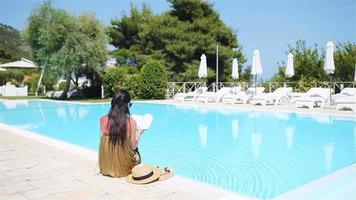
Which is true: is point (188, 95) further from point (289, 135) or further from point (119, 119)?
point (119, 119)

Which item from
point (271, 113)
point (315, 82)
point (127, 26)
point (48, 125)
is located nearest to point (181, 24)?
point (127, 26)

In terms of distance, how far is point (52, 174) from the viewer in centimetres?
459

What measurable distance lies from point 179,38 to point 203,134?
17.3m

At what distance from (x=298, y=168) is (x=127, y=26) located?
24.9 m

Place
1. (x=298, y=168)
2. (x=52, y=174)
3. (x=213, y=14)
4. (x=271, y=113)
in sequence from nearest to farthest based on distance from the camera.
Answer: (x=52, y=174) → (x=298, y=168) → (x=271, y=113) → (x=213, y=14)

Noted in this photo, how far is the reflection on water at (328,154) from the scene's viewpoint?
19.8 ft

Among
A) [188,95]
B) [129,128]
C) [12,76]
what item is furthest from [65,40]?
[129,128]

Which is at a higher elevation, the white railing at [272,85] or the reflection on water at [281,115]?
the white railing at [272,85]

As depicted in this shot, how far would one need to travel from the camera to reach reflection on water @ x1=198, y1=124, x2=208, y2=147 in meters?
8.33

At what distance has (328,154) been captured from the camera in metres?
6.95

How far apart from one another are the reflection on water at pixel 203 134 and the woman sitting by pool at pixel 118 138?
370 cm

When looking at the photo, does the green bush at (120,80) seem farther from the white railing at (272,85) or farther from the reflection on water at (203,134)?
the reflection on water at (203,134)

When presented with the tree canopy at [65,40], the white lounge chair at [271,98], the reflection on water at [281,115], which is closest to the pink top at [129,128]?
the reflection on water at [281,115]

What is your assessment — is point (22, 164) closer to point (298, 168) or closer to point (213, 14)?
point (298, 168)
